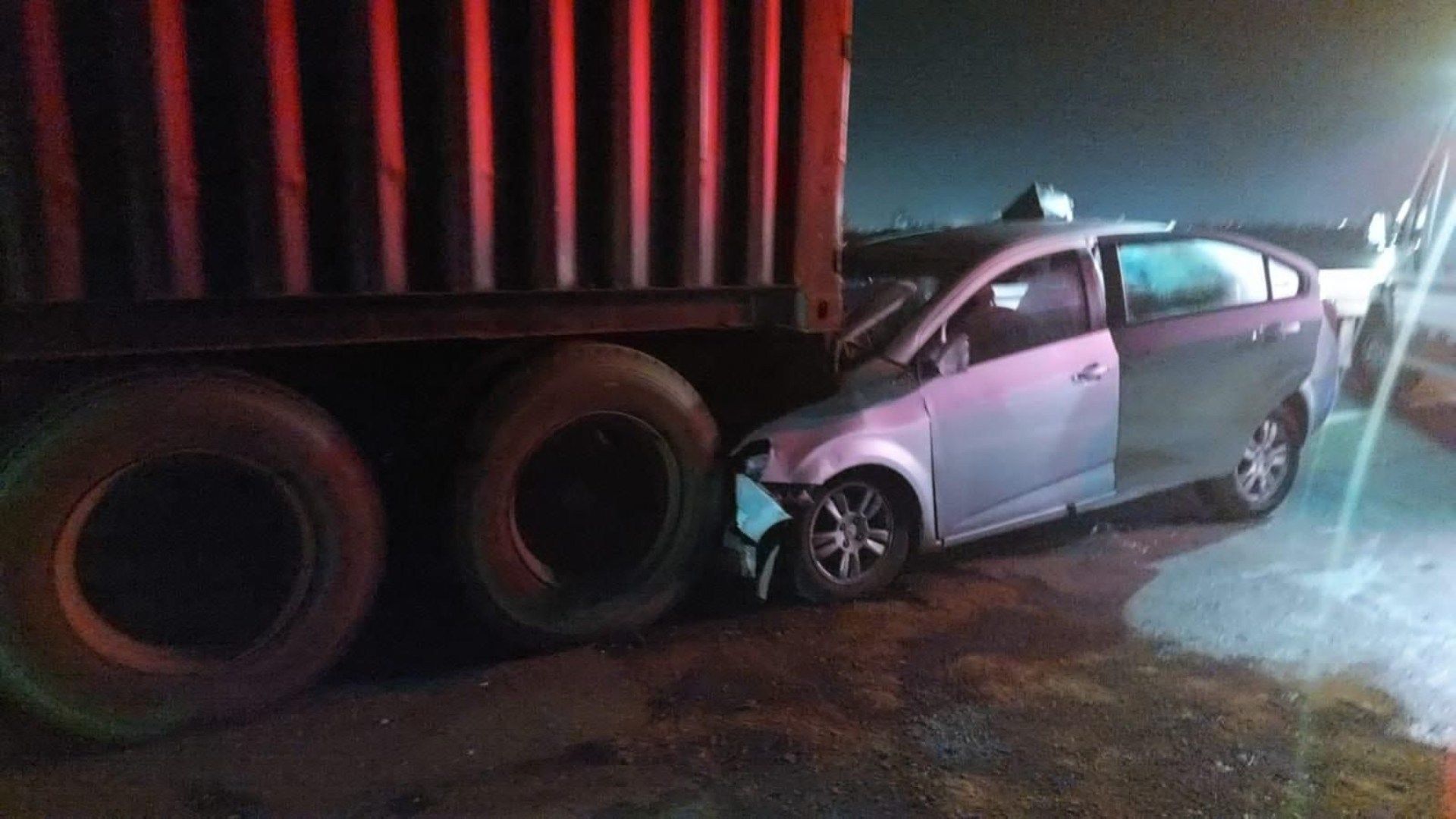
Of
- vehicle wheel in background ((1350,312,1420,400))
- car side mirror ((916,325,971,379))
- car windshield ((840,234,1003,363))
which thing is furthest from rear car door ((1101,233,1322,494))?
vehicle wheel in background ((1350,312,1420,400))

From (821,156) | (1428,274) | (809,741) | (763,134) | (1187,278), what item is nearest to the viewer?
(809,741)

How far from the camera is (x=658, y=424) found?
434 cm

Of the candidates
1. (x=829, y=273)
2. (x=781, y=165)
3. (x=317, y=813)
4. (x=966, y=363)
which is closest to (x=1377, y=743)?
(x=966, y=363)

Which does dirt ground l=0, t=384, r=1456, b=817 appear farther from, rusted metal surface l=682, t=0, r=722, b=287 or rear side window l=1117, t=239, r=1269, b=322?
rear side window l=1117, t=239, r=1269, b=322

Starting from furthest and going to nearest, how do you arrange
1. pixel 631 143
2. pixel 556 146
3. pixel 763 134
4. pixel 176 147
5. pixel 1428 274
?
pixel 1428 274 < pixel 763 134 < pixel 631 143 < pixel 556 146 < pixel 176 147

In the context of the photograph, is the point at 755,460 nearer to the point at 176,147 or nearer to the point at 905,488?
the point at 905,488

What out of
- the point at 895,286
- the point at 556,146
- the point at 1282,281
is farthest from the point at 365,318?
the point at 1282,281

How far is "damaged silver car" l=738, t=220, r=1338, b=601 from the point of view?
15.2 feet

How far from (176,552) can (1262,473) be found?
5.45 m

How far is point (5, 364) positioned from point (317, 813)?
1722mm

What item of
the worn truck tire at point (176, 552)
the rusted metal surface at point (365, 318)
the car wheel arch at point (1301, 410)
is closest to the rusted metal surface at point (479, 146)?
the rusted metal surface at point (365, 318)

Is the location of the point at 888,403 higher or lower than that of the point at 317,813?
higher

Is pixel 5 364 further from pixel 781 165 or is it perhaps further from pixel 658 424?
pixel 781 165

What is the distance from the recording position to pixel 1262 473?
600 centimetres
